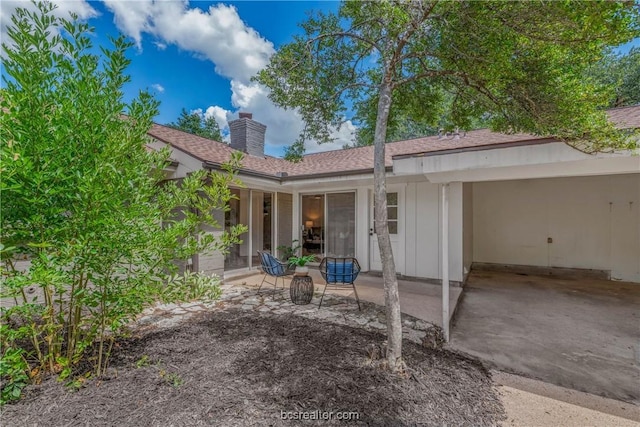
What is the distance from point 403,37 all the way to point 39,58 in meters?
3.19

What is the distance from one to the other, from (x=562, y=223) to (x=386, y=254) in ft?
26.3

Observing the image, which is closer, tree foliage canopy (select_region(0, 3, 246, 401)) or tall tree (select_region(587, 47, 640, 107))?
tree foliage canopy (select_region(0, 3, 246, 401))

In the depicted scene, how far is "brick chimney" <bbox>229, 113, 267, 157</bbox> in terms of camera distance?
10.2m

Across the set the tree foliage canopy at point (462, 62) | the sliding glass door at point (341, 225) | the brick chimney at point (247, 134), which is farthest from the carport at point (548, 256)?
the brick chimney at point (247, 134)

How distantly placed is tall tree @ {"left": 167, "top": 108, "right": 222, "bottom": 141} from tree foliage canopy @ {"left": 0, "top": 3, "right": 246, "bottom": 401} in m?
26.5

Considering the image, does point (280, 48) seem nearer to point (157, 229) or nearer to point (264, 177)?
point (157, 229)

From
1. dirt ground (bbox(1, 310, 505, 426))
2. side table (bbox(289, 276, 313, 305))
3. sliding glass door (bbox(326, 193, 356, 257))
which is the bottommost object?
dirt ground (bbox(1, 310, 505, 426))

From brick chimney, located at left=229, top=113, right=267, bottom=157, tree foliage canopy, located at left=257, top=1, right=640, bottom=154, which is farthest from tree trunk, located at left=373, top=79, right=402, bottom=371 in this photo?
brick chimney, located at left=229, top=113, right=267, bottom=157

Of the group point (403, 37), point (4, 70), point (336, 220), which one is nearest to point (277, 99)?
point (403, 37)

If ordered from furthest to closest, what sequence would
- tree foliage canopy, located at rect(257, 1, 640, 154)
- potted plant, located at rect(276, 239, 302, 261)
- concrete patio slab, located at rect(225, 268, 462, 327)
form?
1. potted plant, located at rect(276, 239, 302, 261)
2. concrete patio slab, located at rect(225, 268, 462, 327)
3. tree foliage canopy, located at rect(257, 1, 640, 154)

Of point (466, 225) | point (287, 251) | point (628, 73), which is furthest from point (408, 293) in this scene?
point (628, 73)

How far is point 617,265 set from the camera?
718 cm

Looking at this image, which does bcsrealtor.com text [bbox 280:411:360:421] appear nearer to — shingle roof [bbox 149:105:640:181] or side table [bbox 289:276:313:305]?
side table [bbox 289:276:313:305]

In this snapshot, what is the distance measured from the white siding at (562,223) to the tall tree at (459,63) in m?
5.73
